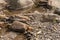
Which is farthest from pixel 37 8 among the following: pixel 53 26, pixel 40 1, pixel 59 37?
pixel 59 37

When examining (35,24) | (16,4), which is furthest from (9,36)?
(16,4)

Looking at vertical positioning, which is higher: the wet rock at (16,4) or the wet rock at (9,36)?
the wet rock at (16,4)

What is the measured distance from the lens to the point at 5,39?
5.02 m

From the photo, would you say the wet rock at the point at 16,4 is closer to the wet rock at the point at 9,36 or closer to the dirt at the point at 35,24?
the dirt at the point at 35,24

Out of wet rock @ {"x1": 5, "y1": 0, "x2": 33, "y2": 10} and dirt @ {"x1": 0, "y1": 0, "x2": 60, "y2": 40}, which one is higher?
wet rock @ {"x1": 5, "y1": 0, "x2": 33, "y2": 10}

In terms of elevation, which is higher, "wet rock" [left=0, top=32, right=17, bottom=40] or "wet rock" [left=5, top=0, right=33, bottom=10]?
"wet rock" [left=5, top=0, right=33, bottom=10]

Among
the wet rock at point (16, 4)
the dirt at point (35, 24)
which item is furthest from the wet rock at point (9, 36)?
the wet rock at point (16, 4)

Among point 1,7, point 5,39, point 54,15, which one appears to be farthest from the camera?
point 1,7

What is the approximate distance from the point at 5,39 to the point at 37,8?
2342mm

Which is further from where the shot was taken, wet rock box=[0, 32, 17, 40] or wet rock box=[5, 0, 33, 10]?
wet rock box=[5, 0, 33, 10]

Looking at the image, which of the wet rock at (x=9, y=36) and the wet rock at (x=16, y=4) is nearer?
the wet rock at (x=9, y=36)

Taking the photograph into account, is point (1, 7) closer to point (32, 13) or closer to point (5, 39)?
point (32, 13)

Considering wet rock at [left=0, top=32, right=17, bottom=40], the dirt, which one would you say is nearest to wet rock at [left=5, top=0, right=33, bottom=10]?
the dirt

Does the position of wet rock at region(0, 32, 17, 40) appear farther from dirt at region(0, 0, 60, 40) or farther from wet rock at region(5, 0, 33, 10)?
wet rock at region(5, 0, 33, 10)
